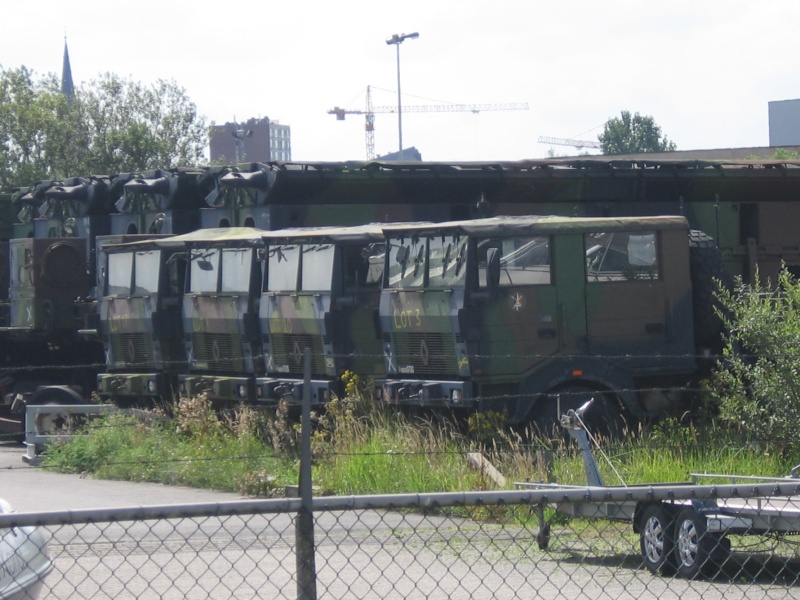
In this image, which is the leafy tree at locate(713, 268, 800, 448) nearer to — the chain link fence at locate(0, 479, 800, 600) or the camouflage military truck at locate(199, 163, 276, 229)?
the chain link fence at locate(0, 479, 800, 600)

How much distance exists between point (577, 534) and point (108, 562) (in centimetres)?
357

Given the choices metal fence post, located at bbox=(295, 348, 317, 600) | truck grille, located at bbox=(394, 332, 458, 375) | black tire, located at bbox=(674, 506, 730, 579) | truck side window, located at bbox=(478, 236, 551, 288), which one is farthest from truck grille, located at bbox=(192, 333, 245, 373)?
metal fence post, located at bbox=(295, 348, 317, 600)

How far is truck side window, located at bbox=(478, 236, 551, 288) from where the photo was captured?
13406mm

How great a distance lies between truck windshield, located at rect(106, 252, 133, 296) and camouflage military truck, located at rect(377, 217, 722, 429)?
5293mm

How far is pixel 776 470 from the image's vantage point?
1157cm

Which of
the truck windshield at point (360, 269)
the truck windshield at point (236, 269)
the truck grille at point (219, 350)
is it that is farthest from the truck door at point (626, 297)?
the truck grille at point (219, 350)

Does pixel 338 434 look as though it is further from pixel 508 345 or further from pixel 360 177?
pixel 360 177

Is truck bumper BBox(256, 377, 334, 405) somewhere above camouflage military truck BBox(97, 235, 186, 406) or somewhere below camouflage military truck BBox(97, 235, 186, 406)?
below

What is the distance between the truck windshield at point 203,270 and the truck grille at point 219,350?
0.62 m

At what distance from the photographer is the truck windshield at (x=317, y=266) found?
1505 cm

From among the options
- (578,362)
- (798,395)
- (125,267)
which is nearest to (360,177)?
(125,267)

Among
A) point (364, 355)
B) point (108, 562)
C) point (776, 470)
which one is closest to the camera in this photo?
point (108, 562)

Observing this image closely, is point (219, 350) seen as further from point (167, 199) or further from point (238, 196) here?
point (167, 199)

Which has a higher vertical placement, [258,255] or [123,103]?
[123,103]
